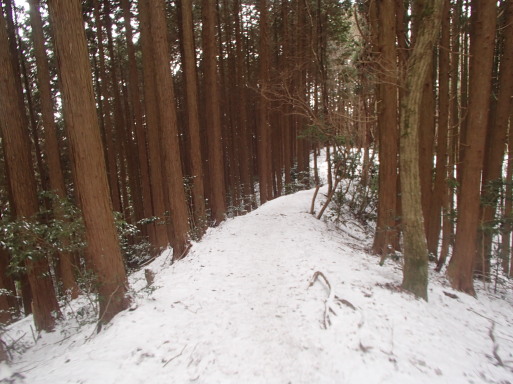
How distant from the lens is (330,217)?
1216 cm

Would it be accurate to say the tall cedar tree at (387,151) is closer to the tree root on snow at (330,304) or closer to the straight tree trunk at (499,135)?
the straight tree trunk at (499,135)

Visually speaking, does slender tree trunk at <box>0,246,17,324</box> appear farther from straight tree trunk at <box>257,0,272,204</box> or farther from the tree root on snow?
straight tree trunk at <box>257,0,272,204</box>

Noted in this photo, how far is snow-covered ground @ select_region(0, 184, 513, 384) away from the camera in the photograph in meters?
3.59

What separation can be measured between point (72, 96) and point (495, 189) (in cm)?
900

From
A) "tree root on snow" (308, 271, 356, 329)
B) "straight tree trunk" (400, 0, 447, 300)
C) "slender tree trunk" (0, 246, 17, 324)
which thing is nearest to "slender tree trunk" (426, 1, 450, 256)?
"straight tree trunk" (400, 0, 447, 300)

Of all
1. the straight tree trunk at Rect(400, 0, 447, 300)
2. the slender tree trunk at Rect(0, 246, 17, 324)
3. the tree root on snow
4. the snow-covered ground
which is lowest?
the slender tree trunk at Rect(0, 246, 17, 324)

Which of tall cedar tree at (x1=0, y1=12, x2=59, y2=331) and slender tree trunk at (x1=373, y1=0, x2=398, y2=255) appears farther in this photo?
slender tree trunk at (x1=373, y1=0, x2=398, y2=255)

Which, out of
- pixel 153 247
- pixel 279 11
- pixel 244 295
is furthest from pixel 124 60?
pixel 244 295

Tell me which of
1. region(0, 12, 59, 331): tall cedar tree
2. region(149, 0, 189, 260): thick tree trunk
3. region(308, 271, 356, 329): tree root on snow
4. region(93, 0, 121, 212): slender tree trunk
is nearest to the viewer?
region(308, 271, 356, 329): tree root on snow

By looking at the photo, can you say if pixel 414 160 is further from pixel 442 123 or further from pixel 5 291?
pixel 5 291

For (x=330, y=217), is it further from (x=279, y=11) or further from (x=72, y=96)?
(x=279, y=11)

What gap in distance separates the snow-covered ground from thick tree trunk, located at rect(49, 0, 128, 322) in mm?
553

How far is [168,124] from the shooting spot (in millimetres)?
8844

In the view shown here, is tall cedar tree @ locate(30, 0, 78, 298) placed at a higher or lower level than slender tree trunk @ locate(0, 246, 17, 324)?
higher
